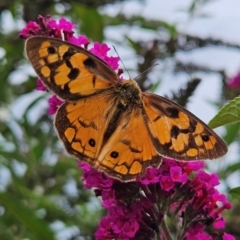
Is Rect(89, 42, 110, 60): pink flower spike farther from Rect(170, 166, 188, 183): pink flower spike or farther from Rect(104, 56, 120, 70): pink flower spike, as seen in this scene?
Rect(170, 166, 188, 183): pink flower spike

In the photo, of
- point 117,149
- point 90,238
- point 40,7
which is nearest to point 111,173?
point 117,149

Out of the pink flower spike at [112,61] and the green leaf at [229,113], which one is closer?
the green leaf at [229,113]

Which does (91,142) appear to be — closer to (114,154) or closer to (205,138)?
(114,154)

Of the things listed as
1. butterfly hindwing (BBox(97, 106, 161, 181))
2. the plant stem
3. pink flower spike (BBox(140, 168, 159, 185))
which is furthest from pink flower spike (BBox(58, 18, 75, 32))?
the plant stem

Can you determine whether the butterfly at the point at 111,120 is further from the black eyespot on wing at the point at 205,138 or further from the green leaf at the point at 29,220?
the green leaf at the point at 29,220

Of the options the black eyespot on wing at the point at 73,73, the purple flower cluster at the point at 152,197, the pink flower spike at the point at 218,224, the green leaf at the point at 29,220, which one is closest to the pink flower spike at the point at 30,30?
the purple flower cluster at the point at 152,197

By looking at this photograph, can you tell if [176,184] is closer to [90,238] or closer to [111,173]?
[111,173]
